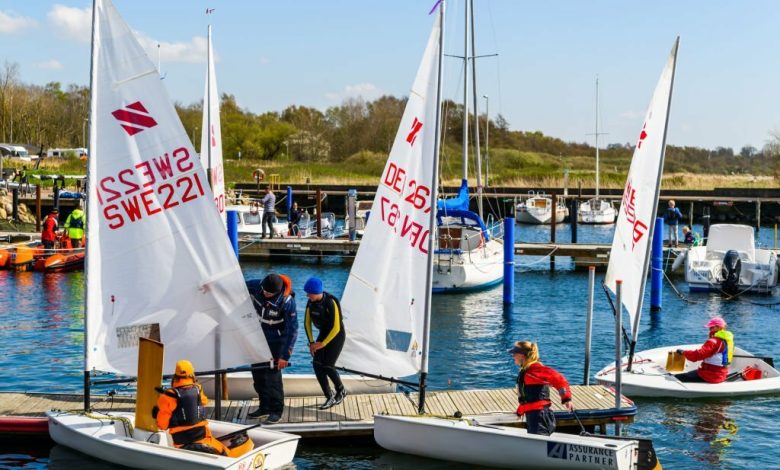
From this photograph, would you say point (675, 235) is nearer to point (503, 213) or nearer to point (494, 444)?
point (494, 444)

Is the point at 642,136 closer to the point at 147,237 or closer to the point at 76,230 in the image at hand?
the point at 147,237

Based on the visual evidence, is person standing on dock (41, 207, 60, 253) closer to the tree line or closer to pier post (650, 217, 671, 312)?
pier post (650, 217, 671, 312)

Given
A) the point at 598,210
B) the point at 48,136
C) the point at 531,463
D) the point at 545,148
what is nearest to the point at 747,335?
the point at 531,463

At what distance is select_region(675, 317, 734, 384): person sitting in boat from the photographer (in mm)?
15406

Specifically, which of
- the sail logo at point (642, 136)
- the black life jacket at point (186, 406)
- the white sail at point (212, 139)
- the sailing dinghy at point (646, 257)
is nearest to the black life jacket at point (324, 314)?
the black life jacket at point (186, 406)

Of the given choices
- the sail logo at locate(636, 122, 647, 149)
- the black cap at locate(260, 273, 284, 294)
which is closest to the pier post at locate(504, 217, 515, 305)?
the sail logo at locate(636, 122, 647, 149)

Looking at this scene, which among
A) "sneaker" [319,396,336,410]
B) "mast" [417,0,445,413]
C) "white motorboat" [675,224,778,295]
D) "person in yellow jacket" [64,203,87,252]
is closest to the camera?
"mast" [417,0,445,413]

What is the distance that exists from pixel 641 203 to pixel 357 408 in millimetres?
5610

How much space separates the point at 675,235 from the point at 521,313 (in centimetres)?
1000

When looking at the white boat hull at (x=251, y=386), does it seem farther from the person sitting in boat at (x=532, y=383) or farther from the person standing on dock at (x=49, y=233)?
the person standing on dock at (x=49, y=233)

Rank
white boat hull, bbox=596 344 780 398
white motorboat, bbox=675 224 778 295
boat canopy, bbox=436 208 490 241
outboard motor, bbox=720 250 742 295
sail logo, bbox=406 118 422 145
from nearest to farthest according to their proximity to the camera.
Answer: sail logo, bbox=406 118 422 145, white boat hull, bbox=596 344 780 398, outboard motor, bbox=720 250 742 295, white motorboat, bbox=675 224 778 295, boat canopy, bbox=436 208 490 241

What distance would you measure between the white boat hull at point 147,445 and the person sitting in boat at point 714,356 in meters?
7.72

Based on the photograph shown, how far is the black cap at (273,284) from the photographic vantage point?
12234 mm

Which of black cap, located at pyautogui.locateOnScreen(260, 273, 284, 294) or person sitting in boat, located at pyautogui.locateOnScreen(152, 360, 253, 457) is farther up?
black cap, located at pyautogui.locateOnScreen(260, 273, 284, 294)
